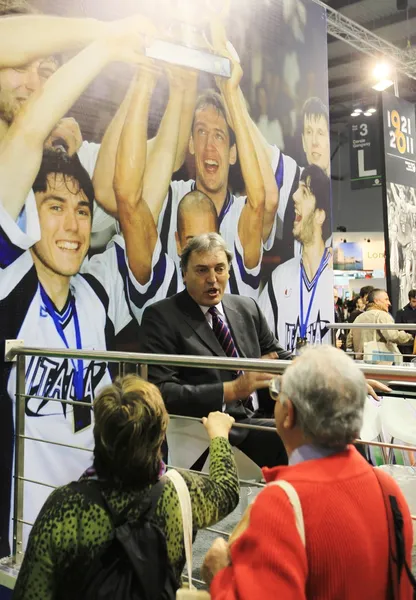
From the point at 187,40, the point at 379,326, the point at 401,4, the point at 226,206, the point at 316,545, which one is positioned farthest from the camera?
the point at 401,4

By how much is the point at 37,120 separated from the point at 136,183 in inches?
28.5

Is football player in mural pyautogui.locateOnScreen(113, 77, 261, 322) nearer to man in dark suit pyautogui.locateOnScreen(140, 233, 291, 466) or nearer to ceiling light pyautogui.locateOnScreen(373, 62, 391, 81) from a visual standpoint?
man in dark suit pyautogui.locateOnScreen(140, 233, 291, 466)

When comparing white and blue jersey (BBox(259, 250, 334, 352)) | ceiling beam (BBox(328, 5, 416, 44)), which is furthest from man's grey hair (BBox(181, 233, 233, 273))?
ceiling beam (BBox(328, 5, 416, 44))

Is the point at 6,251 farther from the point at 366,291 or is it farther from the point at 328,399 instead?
the point at 366,291

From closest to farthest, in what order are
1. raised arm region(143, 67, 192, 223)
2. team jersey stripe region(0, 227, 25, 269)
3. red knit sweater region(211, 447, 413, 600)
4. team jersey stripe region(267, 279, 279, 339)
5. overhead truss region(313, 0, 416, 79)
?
red knit sweater region(211, 447, 413, 600), team jersey stripe region(0, 227, 25, 269), raised arm region(143, 67, 192, 223), team jersey stripe region(267, 279, 279, 339), overhead truss region(313, 0, 416, 79)

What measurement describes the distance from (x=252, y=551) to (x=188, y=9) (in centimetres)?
374

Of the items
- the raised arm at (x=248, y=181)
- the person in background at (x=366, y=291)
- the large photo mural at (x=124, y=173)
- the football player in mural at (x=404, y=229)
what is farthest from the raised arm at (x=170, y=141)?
the football player in mural at (x=404, y=229)

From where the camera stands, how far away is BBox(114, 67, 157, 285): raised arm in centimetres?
351

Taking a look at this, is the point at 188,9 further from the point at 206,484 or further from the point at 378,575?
the point at 378,575

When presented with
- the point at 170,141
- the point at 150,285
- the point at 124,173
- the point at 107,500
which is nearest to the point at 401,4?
the point at 170,141

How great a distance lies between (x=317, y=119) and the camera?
5.22 m

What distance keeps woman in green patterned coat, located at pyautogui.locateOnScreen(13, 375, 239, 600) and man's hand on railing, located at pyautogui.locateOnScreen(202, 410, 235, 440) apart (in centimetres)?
32

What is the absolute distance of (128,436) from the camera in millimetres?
1232

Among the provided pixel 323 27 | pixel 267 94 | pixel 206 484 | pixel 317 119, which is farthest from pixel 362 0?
pixel 206 484
